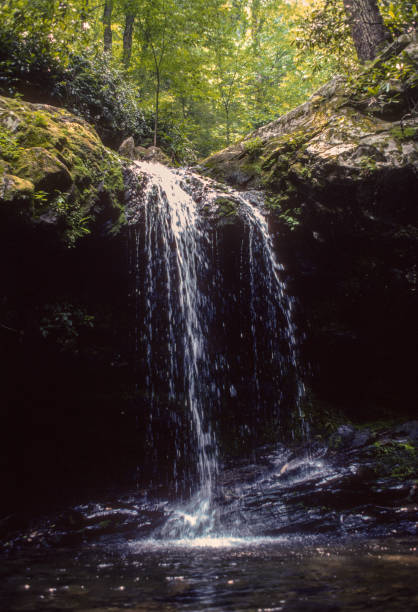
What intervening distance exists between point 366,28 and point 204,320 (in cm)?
721

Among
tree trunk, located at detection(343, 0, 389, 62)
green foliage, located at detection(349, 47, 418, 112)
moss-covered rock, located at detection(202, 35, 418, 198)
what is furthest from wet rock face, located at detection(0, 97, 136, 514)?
tree trunk, located at detection(343, 0, 389, 62)

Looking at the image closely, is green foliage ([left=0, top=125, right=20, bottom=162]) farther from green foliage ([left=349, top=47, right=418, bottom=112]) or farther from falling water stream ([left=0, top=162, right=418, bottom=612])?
green foliage ([left=349, top=47, right=418, bottom=112])

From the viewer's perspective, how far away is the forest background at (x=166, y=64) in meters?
7.61

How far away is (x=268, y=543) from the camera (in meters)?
3.89

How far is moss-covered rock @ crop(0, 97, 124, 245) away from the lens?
4.68m

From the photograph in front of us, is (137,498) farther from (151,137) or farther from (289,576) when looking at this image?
(151,137)

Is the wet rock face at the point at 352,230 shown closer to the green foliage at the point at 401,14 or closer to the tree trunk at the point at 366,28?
the green foliage at the point at 401,14

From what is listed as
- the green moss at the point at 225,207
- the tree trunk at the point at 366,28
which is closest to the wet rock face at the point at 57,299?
the green moss at the point at 225,207

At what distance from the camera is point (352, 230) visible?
22.3ft

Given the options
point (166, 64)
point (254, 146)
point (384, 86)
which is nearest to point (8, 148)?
point (254, 146)

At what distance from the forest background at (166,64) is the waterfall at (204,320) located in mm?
3362

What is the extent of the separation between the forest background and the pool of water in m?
6.66

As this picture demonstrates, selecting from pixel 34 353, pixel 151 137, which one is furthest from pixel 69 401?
pixel 151 137

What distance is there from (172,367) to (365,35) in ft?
26.5
